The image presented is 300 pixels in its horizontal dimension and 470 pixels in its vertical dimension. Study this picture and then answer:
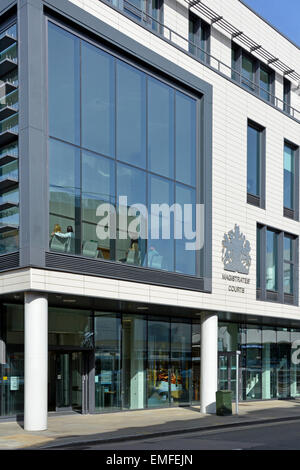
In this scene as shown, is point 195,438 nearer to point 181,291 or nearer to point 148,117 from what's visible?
point 181,291

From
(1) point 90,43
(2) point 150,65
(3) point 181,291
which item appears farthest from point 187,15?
(3) point 181,291

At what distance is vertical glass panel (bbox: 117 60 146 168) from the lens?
23812mm

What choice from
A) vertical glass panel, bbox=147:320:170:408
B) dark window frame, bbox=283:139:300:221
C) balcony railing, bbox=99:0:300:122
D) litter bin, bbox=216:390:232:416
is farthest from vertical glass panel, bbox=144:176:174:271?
dark window frame, bbox=283:139:300:221

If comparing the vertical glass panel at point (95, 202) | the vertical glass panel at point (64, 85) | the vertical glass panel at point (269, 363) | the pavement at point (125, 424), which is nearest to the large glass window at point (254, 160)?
the vertical glass panel at point (269, 363)

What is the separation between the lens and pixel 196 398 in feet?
103

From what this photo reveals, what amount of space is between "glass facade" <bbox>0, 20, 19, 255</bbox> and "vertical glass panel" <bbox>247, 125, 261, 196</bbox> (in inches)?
512

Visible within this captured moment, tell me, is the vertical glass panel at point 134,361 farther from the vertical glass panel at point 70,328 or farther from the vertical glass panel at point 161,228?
the vertical glass panel at point 161,228

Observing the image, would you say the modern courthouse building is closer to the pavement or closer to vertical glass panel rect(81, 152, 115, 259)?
vertical glass panel rect(81, 152, 115, 259)

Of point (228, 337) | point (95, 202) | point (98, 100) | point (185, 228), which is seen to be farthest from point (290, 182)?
point (95, 202)

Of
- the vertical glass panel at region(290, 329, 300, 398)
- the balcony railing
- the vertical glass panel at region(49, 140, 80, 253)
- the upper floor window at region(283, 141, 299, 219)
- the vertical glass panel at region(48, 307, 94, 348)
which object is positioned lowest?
the vertical glass panel at region(290, 329, 300, 398)

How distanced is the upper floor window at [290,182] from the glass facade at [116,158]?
837cm

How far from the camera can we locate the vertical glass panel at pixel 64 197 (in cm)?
2088

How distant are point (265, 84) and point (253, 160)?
5.15 meters

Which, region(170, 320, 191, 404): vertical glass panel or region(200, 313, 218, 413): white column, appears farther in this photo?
region(170, 320, 191, 404): vertical glass panel
